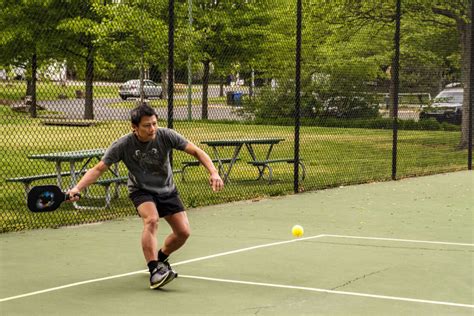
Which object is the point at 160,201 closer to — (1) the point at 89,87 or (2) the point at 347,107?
(1) the point at 89,87

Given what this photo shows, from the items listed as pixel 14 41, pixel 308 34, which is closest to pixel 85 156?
pixel 14 41

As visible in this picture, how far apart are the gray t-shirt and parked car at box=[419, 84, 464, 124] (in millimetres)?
12464

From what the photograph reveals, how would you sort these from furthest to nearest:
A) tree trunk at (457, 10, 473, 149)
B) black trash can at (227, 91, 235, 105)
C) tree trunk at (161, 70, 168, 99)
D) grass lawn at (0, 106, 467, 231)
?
tree trunk at (457, 10, 473, 149) → black trash can at (227, 91, 235, 105) → tree trunk at (161, 70, 168, 99) → grass lawn at (0, 106, 467, 231)

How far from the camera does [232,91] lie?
40.4 feet

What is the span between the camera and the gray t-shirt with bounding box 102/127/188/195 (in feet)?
21.1

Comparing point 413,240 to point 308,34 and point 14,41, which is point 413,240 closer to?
point 14,41

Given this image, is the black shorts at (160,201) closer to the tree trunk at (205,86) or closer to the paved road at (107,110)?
the paved road at (107,110)

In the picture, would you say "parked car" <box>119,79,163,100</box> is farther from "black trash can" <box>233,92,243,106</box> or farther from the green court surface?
"black trash can" <box>233,92,243,106</box>

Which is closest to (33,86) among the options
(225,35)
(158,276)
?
(158,276)

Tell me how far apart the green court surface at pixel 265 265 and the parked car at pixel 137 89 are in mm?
1443

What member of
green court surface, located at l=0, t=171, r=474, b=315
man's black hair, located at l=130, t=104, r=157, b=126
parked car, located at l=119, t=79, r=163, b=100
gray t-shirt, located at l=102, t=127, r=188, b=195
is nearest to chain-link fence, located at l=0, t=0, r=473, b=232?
parked car, located at l=119, t=79, r=163, b=100

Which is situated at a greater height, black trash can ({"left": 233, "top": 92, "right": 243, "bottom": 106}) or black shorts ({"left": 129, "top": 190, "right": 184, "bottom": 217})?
black trash can ({"left": 233, "top": 92, "right": 243, "bottom": 106})

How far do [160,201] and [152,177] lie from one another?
0.19 meters

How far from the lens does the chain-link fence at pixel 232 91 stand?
387 inches
